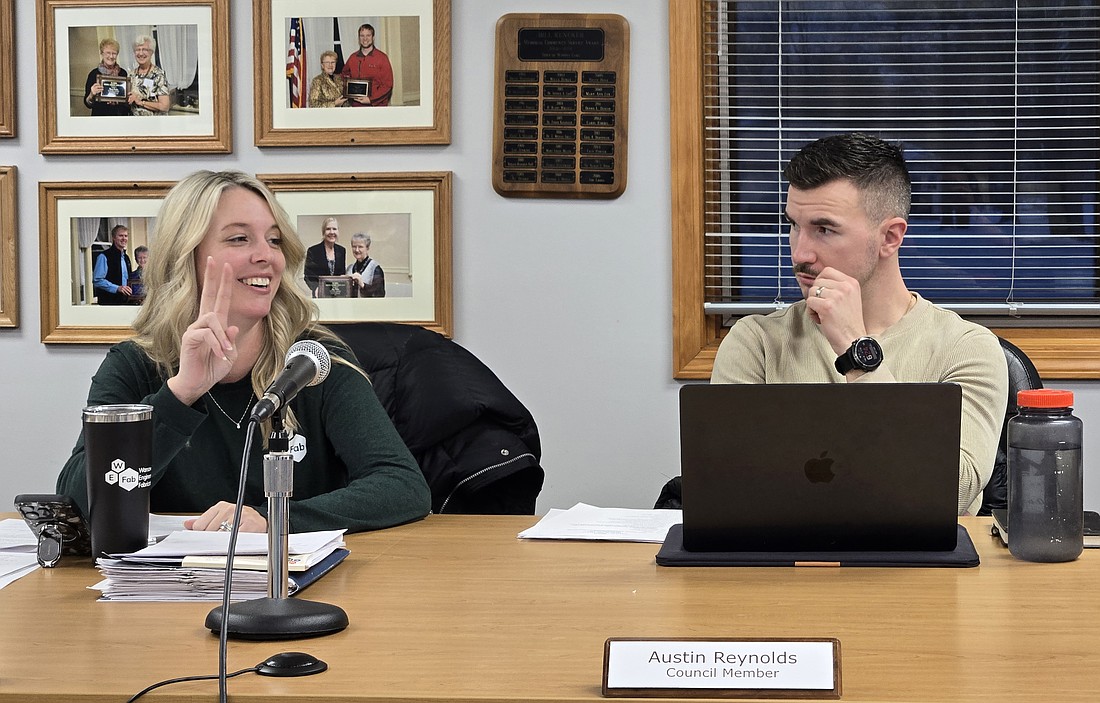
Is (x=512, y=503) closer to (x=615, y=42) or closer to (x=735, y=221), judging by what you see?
(x=735, y=221)

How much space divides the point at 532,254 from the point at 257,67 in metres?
0.81

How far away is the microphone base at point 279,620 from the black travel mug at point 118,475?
0.34 m

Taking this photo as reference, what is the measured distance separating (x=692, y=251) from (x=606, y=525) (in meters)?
1.24

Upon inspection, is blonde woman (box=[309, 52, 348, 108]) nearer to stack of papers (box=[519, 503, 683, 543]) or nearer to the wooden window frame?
the wooden window frame

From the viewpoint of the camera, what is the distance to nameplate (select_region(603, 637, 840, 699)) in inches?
36.4

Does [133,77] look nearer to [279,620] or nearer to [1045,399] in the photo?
[279,620]

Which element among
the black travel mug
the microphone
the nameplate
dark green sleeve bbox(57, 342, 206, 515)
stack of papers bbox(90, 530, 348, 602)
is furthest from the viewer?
dark green sleeve bbox(57, 342, 206, 515)

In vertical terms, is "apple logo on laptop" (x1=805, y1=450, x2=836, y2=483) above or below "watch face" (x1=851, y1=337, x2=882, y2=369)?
below

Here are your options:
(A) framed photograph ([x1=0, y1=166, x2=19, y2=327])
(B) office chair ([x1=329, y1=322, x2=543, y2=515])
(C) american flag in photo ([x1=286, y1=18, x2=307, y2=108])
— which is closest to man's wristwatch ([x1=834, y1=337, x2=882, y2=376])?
(B) office chair ([x1=329, y1=322, x2=543, y2=515])

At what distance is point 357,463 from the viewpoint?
1850 mm

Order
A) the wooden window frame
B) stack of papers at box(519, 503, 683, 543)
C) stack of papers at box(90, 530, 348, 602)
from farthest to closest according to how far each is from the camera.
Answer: the wooden window frame
stack of papers at box(519, 503, 683, 543)
stack of papers at box(90, 530, 348, 602)

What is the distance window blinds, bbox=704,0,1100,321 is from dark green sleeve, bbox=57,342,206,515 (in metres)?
1.38

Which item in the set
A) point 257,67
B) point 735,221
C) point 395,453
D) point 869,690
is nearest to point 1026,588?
point 869,690

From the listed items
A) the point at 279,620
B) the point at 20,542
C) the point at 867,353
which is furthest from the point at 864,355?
the point at 20,542
